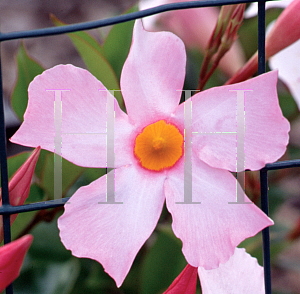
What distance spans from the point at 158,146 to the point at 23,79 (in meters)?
0.21

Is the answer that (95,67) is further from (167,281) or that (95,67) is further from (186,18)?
(167,281)

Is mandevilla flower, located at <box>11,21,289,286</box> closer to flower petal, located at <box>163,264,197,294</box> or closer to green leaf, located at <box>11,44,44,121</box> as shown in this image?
flower petal, located at <box>163,264,197,294</box>

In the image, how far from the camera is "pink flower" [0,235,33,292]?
0.64 ft

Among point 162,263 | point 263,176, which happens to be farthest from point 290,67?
point 162,263

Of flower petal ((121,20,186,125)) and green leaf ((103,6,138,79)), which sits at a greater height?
green leaf ((103,6,138,79))

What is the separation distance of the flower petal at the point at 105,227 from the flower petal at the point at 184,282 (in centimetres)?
4

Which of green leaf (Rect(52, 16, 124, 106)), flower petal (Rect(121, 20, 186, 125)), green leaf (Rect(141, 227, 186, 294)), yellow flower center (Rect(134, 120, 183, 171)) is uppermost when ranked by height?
green leaf (Rect(52, 16, 124, 106))

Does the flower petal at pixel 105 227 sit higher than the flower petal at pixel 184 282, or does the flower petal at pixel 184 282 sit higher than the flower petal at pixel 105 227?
the flower petal at pixel 105 227

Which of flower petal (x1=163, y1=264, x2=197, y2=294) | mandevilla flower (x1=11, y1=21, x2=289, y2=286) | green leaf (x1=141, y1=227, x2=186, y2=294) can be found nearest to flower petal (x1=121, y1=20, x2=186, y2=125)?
mandevilla flower (x1=11, y1=21, x2=289, y2=286)

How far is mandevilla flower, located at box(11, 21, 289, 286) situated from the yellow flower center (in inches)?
0.6

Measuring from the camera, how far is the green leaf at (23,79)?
40cm

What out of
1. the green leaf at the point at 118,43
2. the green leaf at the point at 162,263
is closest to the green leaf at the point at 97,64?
the green leaf at the point at 118,43

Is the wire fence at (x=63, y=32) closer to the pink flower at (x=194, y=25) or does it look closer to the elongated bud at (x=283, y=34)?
the elongated bud at (x=283, y=34)

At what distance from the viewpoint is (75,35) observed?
0.35 meters
